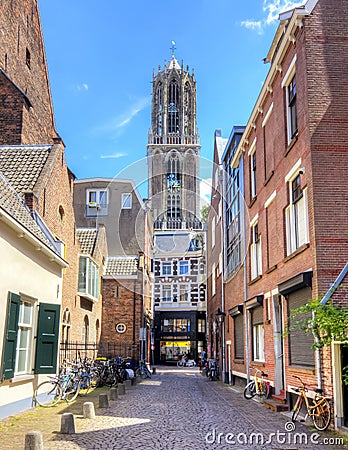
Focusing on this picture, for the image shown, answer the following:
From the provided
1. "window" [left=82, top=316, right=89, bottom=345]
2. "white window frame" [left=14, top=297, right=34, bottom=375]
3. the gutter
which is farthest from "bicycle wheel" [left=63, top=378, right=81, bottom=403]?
"window" [left=82, top=316, right=89, bottom=345]

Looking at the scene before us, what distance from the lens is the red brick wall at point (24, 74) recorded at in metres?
20.3

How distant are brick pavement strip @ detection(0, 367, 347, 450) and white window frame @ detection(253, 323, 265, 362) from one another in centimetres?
229

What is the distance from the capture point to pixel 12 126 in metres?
20.2

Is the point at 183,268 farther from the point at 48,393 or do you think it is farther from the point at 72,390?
the point at 48,393

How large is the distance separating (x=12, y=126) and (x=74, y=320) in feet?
28.1

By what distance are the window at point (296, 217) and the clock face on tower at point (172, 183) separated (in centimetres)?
9907

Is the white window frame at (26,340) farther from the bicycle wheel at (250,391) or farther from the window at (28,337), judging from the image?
the bicycle wheel at (250,391)

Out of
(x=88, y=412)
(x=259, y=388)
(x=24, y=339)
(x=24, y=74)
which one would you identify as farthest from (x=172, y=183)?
(x=88, y=412)

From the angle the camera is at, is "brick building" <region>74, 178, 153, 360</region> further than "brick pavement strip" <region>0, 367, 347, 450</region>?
Yes

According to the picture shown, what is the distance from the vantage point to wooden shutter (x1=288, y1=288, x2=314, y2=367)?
460 inches

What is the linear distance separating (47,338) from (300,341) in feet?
21.6

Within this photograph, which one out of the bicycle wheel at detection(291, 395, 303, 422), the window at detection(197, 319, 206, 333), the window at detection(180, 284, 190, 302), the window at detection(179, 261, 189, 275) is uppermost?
the window at detection(179, 261, 189, 275)

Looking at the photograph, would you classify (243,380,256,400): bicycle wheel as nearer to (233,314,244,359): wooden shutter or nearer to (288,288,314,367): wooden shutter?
(288,288,314,367): wooden shutter

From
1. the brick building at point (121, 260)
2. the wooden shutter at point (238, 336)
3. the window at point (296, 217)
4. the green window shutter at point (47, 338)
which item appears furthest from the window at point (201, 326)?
the window at point (296, 217)
